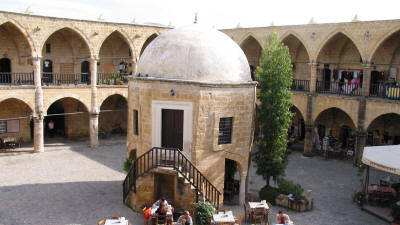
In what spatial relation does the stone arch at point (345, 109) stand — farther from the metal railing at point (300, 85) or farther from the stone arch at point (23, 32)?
the stone arch at point (23, 32)

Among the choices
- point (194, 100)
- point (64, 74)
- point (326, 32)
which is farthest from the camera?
point (64, 74)

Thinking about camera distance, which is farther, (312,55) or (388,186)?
(312,55)

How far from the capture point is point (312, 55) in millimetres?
21641

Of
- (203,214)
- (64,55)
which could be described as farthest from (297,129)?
(64,55)

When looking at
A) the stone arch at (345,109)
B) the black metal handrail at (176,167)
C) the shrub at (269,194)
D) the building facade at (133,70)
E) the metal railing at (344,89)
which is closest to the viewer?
the black metal handrail at (176,167)

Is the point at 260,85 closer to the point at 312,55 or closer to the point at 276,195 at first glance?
the point at 276,195

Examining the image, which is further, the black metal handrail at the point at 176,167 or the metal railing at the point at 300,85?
the metal railing at the point at 300,85

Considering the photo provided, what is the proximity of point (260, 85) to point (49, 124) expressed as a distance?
16235 millimetres

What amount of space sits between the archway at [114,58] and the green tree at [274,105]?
14415 millimetres

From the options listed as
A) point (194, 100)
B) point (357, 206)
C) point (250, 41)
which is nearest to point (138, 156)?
point (194, 100)

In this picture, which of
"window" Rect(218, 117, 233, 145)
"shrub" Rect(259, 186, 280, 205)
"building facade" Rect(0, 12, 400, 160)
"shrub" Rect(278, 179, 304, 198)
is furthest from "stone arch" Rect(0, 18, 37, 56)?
"shrub" Rect(278, 179, 304, 198)

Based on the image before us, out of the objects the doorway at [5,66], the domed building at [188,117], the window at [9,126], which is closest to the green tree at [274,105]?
the domed building at [188,117]

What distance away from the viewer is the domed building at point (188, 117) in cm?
1239

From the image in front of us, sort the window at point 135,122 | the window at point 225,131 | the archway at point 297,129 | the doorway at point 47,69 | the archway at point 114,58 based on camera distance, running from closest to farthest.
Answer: the window at point 225,131 → the window at point 135,122 → the doorway at point 47,69 → the archway at point 297,129 → the archway at point 114,58
